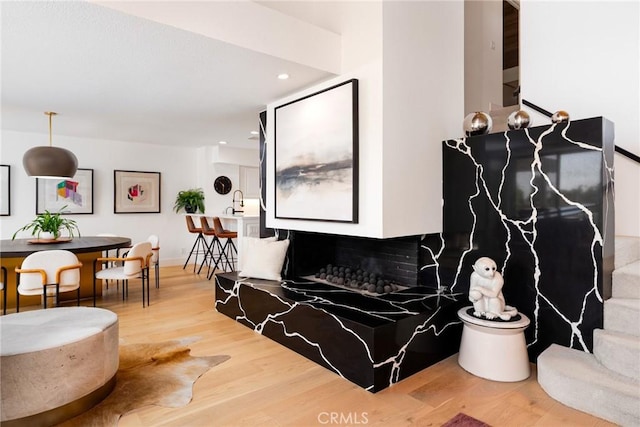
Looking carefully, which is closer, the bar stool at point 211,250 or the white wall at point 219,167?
the bar stool at point 211,250

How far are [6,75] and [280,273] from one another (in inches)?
123

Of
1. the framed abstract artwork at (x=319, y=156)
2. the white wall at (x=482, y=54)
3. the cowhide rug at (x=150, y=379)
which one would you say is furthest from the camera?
the white wall at (x=482, y=54)

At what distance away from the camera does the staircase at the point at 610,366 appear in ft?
7.03

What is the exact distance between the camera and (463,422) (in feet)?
6.96

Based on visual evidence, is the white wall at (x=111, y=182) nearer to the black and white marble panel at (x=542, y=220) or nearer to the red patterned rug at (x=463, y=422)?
the black and white marble panel at (x=542, y=220)

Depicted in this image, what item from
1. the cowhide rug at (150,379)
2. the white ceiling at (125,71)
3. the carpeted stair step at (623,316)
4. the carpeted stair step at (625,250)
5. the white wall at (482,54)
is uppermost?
the white wall at (482,54)

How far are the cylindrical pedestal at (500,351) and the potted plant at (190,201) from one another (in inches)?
236

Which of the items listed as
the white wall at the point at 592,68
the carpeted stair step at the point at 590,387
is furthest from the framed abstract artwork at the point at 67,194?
the carpeted stair step at the point at 590,387

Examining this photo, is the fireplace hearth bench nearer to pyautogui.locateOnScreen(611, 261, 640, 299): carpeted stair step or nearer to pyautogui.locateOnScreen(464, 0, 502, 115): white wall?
pyautogui.locateOnScreen(611, 261, 640, 299): carpeted stair step

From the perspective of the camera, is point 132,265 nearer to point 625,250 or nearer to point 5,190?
point 5,190

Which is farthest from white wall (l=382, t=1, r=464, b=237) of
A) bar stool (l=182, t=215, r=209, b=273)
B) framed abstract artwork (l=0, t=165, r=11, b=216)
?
framed abstract artwork (l=0, t=165, r=11, b=216)

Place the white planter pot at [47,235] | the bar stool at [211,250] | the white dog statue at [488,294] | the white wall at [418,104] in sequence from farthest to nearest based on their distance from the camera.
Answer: the bar stool at [211,250], the white planter pot at [47,235], the white wall at [418,104], the white dog statue at [488,294]

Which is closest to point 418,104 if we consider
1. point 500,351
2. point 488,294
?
point 488,294

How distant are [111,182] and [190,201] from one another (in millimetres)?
1404
